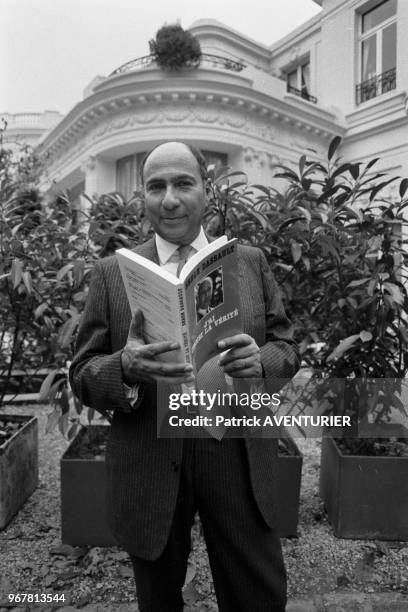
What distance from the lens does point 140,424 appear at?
4.21 feet

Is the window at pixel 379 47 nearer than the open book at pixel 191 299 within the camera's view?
No

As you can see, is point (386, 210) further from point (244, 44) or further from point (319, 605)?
point (244, 44)

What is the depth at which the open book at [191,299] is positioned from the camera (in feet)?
3.05

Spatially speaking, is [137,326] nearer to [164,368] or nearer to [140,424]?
[164,368]

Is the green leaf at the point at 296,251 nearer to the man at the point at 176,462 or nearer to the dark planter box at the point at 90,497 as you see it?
the man at the point at 176,462

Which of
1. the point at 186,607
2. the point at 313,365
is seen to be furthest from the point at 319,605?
the point at 313,365

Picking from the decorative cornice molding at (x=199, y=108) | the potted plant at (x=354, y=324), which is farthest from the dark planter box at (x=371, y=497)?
the decorative cornice molding at (x=199, y=108)

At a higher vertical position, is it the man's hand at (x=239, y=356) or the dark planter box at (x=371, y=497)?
the man's hand at (x=239, y=356)

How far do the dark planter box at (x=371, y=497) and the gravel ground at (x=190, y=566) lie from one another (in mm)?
73

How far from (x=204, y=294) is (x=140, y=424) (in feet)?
1.64

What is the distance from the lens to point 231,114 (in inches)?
444

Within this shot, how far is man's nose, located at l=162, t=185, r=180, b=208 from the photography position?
1.22 metres

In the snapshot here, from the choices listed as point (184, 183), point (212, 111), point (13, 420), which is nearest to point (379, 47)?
point (184, 183)

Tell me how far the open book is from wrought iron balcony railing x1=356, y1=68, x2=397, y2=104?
373cm
